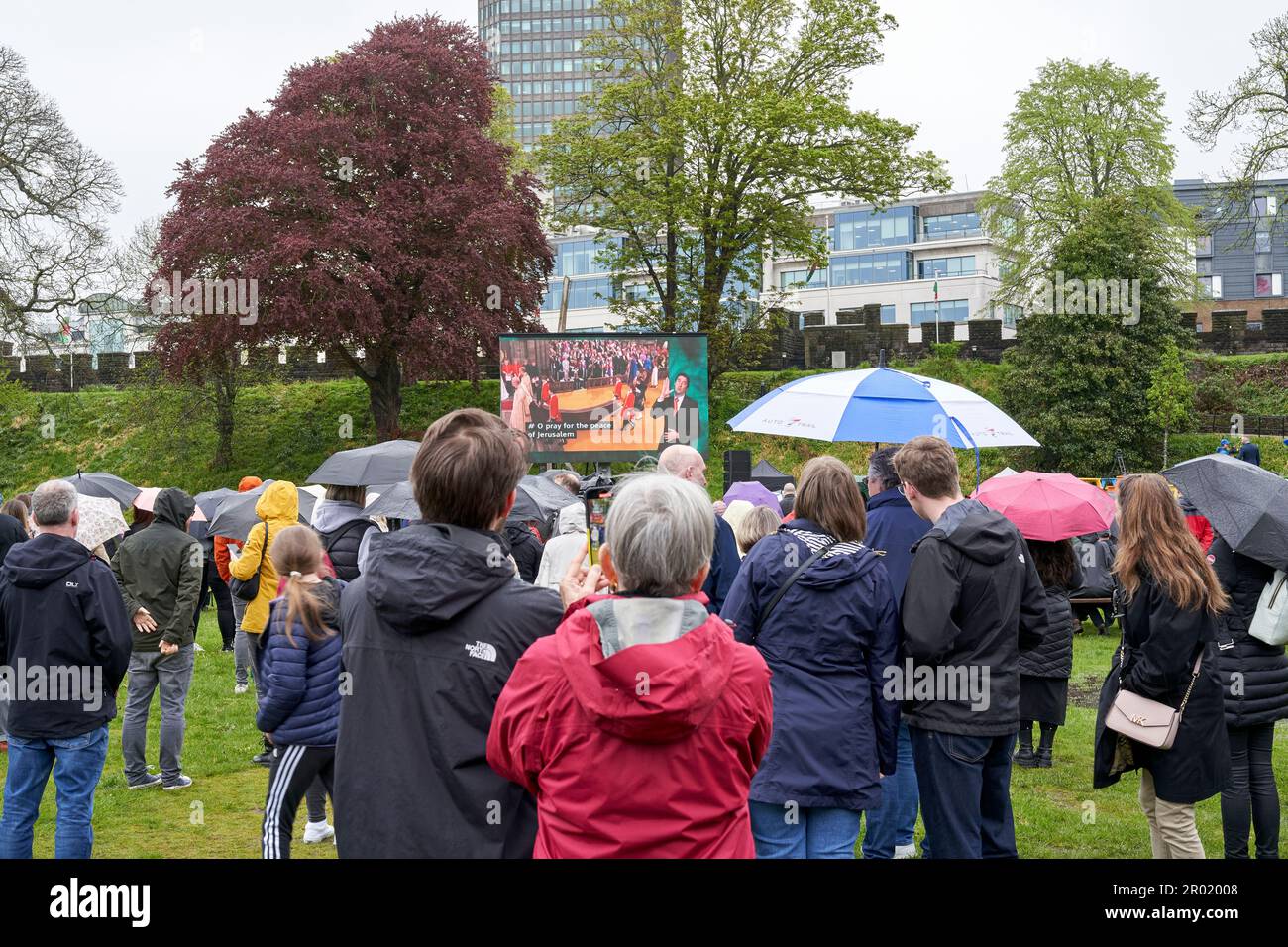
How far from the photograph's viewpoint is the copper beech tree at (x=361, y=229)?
90.7ft

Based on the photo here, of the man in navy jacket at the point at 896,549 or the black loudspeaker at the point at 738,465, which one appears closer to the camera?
the man in navy jacket at the point at 896,549

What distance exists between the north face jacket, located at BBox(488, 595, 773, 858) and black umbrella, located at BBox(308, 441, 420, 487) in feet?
19.3

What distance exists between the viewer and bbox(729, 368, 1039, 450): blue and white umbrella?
7625 millimetres

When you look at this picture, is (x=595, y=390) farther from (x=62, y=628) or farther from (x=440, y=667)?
(x=440, y=667)

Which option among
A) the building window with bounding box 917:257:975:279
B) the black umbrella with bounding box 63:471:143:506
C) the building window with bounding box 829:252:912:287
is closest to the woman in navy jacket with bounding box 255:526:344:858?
the black umbrella with bounding box 63:471:143:506

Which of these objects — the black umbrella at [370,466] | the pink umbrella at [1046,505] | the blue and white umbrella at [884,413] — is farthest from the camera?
the pink umbrella at [1046,505]

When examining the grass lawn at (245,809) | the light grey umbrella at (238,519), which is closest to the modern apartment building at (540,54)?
the light grey umbrella at (238,519)

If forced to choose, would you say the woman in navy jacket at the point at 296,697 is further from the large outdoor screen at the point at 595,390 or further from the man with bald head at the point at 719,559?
the large outdoor screen at the point at 595,390

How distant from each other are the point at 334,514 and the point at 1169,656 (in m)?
4.95

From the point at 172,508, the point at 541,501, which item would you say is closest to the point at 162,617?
the point at 172,508

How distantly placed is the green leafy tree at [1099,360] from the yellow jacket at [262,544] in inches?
903

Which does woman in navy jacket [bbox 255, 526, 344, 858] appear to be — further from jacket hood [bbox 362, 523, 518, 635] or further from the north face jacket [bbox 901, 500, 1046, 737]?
the north face jacket [bbox 901, 500, 1046, 737]

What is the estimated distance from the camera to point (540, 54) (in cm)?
14288

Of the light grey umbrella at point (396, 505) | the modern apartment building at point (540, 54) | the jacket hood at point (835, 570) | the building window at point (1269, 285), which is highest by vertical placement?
the modern apartment building at point (540, 54)
